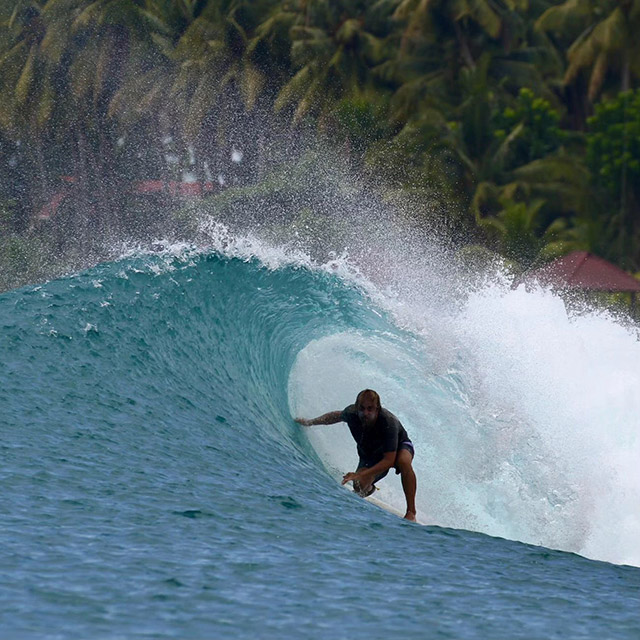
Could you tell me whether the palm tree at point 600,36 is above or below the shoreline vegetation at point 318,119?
above

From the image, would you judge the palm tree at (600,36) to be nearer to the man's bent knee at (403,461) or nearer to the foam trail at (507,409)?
the foam trail at (507,409)

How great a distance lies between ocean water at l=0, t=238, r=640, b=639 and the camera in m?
6.25

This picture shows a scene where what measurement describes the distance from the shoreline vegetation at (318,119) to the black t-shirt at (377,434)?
87.2 ft

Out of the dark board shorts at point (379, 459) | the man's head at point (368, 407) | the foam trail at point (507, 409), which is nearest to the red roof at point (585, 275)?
the foam trail at point (507, 409)

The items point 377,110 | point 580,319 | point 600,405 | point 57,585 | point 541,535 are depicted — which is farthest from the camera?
point 377,110

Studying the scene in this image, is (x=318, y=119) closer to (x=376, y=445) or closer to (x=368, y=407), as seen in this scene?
(x=376, y=445)

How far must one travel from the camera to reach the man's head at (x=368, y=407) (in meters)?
9.23

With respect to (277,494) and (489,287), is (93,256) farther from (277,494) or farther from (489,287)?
(277,494)

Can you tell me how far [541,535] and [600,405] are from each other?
157 centimetres

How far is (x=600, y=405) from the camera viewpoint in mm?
11031

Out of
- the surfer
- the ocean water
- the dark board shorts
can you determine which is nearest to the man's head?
the surfer

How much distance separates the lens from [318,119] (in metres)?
39.7

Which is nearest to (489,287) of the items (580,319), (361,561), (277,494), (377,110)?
(580,319)

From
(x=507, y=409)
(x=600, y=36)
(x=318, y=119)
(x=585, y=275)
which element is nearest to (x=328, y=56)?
(x=318, y=119)
